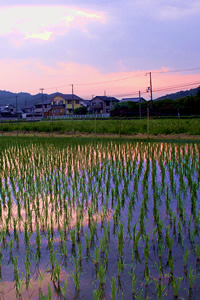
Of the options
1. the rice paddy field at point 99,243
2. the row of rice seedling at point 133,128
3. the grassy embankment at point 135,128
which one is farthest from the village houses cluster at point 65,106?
the rice paddy field at point 99,243

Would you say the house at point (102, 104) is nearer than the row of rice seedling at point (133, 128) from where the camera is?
No

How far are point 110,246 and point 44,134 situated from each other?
18745 millimetres

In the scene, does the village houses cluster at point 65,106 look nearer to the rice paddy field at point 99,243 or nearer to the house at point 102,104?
the house at point 102,104

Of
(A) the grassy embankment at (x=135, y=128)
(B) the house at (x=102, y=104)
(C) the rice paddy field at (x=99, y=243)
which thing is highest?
(B) the house at (x=102, y=104)

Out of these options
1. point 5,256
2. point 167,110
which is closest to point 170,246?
point 5,256

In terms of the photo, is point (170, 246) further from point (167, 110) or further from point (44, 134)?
point (167, 110)

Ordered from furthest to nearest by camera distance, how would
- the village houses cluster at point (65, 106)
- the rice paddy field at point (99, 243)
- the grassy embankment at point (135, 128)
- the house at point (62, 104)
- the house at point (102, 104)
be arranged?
the house at point (62, 104)
the village houses cluster at point (65, 106)
the house at point (102, 104)
the grassy embankment at point (135, 128)
the rice paddy field at point (99, 243)

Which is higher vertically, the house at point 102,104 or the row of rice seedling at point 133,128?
the house at point 102,104

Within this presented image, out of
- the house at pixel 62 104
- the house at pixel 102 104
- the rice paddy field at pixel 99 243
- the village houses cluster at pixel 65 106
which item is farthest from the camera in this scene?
the house at pixel 62 104

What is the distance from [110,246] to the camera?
10.3 feet

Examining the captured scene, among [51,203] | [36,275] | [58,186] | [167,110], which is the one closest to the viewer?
[36,275]

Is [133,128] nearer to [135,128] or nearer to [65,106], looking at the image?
[135,128]

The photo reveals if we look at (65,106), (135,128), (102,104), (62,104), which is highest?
(62,104)

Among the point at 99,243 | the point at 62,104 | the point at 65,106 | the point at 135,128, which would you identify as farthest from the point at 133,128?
the point at 62,104
